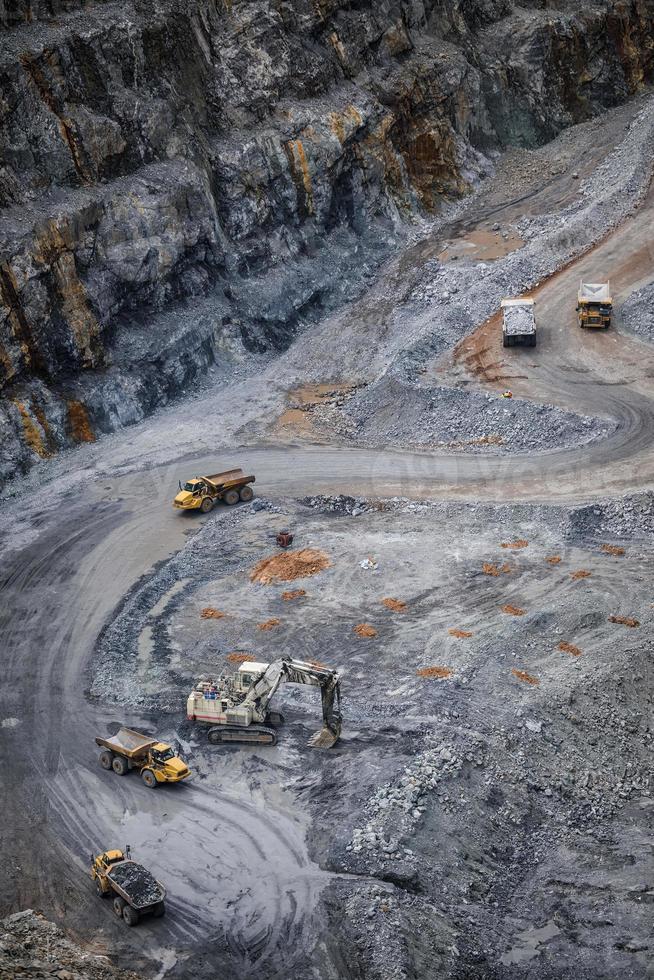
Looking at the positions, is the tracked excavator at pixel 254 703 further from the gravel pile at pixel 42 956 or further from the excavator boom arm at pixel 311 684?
the gravel pile at pixel 42 956

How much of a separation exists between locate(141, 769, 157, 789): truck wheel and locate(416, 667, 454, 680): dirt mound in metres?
7.18

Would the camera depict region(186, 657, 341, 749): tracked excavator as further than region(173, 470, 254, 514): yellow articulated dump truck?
No

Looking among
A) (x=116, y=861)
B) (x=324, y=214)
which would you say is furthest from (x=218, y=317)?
(x=116, y=861)

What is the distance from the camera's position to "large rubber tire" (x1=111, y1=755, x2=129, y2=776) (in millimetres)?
23828

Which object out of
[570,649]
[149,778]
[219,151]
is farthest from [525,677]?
[219,151]

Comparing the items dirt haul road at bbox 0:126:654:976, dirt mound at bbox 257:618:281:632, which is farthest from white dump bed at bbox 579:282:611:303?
dirt mound at bbox 257:618:281:632

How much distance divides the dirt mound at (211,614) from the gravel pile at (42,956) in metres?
11.4

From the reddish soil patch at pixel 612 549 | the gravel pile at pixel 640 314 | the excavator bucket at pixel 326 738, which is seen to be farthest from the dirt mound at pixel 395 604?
the gravel pile at pixel 640 314

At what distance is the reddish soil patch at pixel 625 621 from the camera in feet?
92.5

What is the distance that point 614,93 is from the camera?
190ft

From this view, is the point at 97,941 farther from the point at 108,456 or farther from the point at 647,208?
the point at 647,208

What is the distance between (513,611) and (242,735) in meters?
8.59

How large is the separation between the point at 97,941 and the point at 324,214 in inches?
1497

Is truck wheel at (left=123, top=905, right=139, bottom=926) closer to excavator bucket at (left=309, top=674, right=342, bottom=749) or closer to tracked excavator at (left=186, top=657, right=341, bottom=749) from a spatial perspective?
tracked excavator at (left=186, top=657, right=341, bottom=749)
